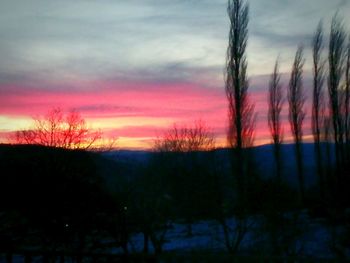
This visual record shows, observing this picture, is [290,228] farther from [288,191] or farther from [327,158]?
[327,158]

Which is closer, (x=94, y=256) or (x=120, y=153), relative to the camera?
(x=94, y=256)

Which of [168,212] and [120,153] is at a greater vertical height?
[120,153]

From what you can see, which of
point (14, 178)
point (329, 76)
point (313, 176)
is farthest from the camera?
point (313, 176)

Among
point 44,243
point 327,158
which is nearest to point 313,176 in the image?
point 327,158

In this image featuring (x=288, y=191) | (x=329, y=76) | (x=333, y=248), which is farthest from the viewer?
(x=329, y=76)

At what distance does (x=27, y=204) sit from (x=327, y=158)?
67.1ft

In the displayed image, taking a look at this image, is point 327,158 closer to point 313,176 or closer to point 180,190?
point 313,176

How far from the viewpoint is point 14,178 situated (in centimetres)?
1525

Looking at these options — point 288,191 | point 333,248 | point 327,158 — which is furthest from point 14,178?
point 327,158

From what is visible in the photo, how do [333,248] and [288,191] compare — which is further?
[288,191]

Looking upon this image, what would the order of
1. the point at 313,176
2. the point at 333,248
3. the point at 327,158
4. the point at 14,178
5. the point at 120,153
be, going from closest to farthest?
the point at 333,248, the point at 14,178, the point at 120,153, the point at 327,158, the point at 313,176

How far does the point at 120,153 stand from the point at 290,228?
8.12 metres

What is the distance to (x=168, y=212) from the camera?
1484 centimetres

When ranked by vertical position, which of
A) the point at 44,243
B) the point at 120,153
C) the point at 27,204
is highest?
the point at 120,153
